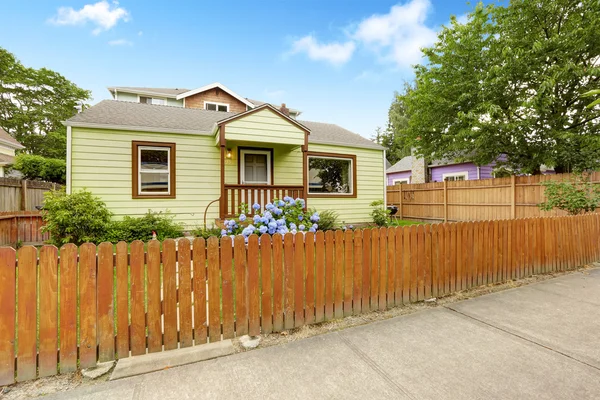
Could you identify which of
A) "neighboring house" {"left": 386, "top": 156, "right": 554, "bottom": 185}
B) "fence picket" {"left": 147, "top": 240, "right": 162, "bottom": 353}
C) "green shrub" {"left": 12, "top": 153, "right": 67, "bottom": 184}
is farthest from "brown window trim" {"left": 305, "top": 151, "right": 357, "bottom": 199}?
"green shrub" {"left": 12, "top": 153, "right": 67, "bottom": 184}

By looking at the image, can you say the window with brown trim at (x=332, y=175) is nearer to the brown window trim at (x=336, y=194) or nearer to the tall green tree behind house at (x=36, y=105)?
the brown window trim at (x=336, y=194)

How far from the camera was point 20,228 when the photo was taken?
770cm

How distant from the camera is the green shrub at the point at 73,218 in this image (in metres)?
6.19

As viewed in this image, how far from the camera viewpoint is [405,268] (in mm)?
3539

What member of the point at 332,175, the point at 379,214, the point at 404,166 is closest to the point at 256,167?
the point at 332,175

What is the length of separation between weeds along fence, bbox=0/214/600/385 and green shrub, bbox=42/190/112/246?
4.26 meters

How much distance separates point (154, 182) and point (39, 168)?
38.1 ft

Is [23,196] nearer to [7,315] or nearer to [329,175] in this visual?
[7,315]

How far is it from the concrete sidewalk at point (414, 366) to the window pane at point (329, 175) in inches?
296

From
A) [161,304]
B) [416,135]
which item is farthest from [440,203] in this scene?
[161,304]

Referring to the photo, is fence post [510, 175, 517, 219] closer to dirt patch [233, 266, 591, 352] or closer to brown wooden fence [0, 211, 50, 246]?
dirt patch [233, 266, 591, 352]

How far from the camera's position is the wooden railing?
311 inches

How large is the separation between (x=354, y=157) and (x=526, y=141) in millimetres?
7228

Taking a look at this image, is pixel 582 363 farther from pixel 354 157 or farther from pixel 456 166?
pixel 456 166
